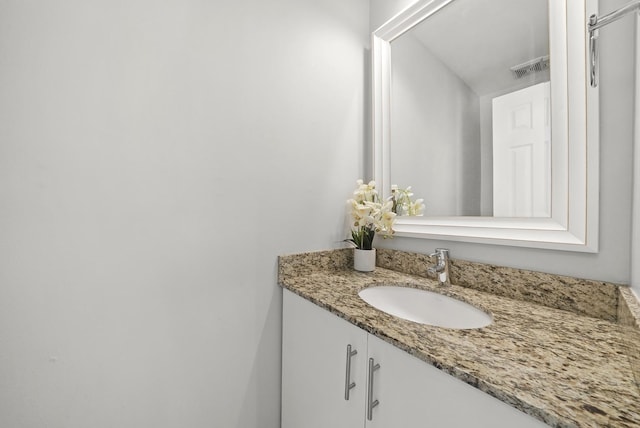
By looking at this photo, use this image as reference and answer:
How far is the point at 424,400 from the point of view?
58 centimetres

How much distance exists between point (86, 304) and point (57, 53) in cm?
68

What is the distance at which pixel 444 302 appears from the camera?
97cm

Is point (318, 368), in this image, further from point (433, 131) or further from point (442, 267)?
point (433, 131)

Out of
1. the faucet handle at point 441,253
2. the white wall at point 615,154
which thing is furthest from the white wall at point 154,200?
the white wall at point 615,154

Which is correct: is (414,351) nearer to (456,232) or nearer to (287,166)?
(456,232)

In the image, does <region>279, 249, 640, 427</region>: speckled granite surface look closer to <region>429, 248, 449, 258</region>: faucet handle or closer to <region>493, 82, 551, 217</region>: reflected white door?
<region>429, 248, 449, 258</region>: faucet handle

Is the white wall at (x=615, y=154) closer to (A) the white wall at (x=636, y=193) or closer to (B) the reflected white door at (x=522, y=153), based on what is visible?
(A) the white wall at (x=636, y=193)

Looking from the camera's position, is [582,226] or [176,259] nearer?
[582,226]

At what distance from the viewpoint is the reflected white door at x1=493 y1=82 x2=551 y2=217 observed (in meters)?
0.85

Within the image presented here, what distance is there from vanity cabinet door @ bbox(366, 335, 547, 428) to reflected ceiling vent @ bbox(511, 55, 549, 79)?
92cm

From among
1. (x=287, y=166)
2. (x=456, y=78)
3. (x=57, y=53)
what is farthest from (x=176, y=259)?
(x=456, y=78)

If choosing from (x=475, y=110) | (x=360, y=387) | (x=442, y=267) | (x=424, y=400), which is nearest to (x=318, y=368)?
(x=360, y=387)

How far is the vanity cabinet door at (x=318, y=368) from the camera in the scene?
2.44 ft

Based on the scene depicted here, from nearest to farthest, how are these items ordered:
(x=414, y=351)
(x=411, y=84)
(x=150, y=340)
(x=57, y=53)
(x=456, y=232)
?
(x=414, y=351) < (x=57, y=53) < (x=150, y=340) < (x=456, y=232) < (x=411, y=84)
